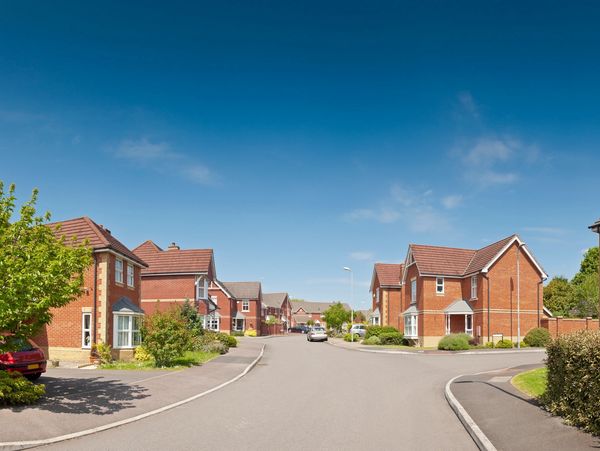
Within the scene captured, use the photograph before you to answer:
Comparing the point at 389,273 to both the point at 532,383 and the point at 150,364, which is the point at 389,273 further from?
the point at 532,383

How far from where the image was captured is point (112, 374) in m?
21.4

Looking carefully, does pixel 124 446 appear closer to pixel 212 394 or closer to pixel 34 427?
pixel 34 427

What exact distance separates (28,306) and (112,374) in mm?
8991

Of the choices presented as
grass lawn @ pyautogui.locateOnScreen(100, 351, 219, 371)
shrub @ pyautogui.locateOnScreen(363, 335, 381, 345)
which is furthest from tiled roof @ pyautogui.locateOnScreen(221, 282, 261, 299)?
grass lawn @ pyautogui.locateOnScreen(100, 351, 219, 371)

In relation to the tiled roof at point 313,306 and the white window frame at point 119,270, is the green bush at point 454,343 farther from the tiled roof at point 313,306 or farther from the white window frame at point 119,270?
the tiled roof at point 313,306

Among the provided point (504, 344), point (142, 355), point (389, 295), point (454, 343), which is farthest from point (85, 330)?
point (389, 295)

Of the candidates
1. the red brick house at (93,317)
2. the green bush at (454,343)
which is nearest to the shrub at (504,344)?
the green bush at (454,343)

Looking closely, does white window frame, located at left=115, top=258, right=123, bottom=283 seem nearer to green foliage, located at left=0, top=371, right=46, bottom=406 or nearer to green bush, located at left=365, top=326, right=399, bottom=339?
green foliage, located at left=0, top=371, right=46, bottom=406

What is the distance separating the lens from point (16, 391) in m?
13.3

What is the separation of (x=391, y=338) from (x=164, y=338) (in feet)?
97.5

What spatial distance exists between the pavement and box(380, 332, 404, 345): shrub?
32.1 m

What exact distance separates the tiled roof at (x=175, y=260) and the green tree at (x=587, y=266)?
53.2 metres

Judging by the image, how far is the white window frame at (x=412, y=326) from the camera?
49.1 m

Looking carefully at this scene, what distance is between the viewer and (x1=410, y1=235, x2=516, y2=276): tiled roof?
47.2 metres
